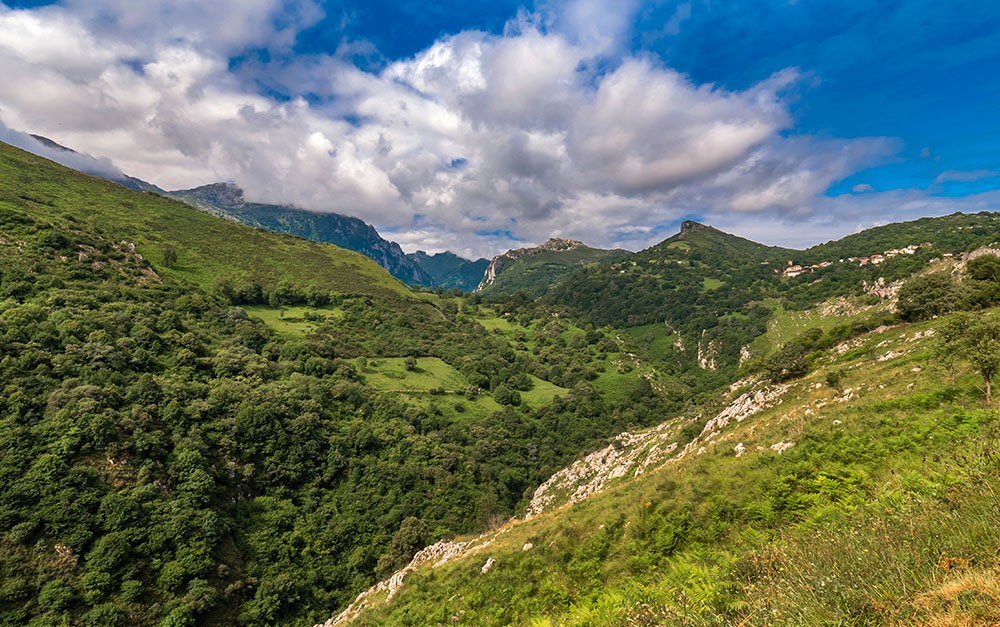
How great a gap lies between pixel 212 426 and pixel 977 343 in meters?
63.4

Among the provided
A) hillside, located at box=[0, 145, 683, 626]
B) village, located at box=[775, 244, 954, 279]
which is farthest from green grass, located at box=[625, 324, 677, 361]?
village, located at box=[775, 244, 954, 279]

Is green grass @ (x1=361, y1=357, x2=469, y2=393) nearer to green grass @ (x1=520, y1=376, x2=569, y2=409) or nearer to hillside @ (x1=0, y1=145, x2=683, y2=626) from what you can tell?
hillside @ (x1=0, y1=145, x2=683, y2=626)

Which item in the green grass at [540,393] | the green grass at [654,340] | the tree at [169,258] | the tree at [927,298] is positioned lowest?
the green grass at [540,393]

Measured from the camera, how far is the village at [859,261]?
10381 centimetres

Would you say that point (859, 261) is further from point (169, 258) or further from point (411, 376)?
point (169, 258)

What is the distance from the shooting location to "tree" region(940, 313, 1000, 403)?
13.5 m

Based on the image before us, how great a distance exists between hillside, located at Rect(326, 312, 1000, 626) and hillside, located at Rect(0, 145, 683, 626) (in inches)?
773

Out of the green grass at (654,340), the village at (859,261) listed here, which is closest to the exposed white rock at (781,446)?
the village at (859,261)

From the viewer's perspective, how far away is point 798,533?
749 centimetres

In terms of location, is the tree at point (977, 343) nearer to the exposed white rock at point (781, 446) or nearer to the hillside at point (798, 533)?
the hillside at point (798, 533)

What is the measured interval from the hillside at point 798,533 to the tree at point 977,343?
114 centimetres

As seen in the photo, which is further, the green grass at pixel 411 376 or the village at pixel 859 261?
the village at pixel 859 261

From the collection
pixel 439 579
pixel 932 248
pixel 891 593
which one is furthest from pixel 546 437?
pixel 932 248

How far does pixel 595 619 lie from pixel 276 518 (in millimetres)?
45546
